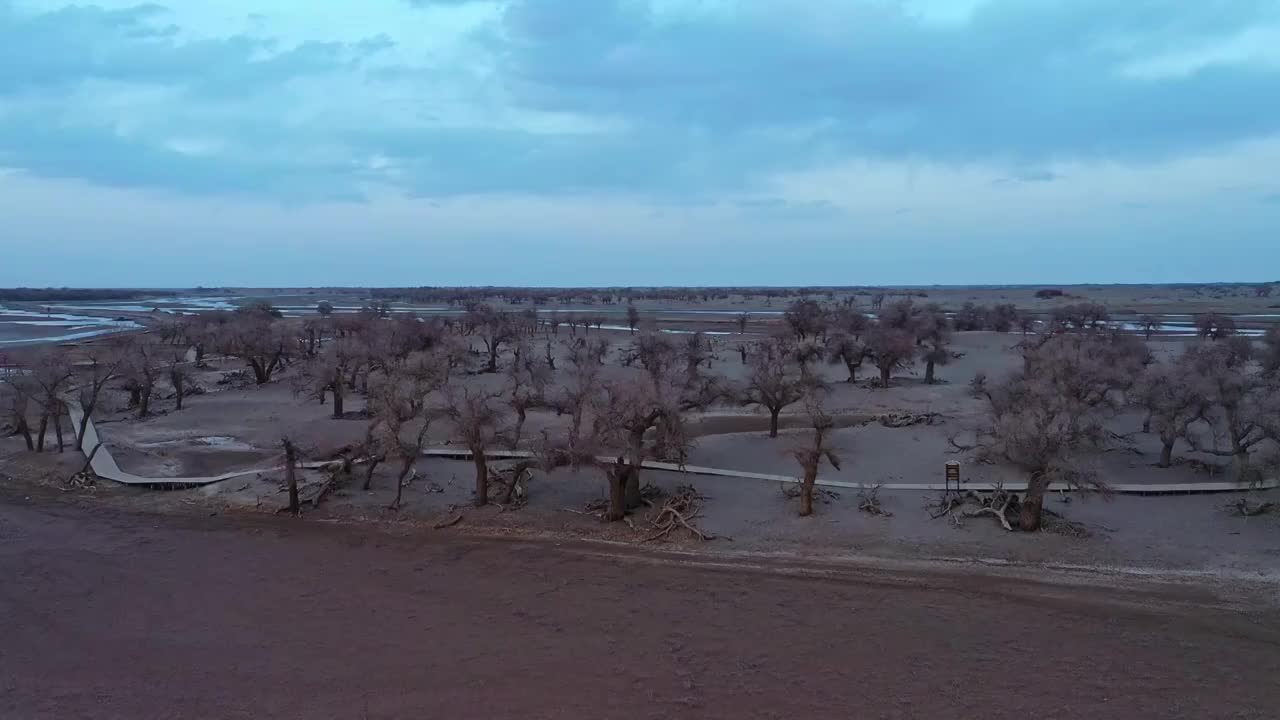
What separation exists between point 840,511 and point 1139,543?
22.2 feet

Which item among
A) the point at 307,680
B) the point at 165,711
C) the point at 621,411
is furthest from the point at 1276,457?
the point at 165,711

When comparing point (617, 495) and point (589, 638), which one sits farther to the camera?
point (617, 495)

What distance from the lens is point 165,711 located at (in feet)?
43.5

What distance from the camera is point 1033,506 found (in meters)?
19.9

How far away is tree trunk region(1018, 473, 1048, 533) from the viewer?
19.7 m

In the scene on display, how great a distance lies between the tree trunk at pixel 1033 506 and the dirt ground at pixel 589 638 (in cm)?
252

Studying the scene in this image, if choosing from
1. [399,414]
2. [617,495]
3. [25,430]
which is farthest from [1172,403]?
[25,430]

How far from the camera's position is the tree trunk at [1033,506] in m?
19.7

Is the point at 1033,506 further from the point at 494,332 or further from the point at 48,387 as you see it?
the point at 494,332

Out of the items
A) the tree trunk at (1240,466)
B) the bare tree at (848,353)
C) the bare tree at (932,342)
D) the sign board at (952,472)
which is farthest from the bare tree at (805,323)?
the sign board at (952,472)

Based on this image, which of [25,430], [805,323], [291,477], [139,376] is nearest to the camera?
[291,477]

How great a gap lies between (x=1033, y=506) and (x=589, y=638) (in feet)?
37.2

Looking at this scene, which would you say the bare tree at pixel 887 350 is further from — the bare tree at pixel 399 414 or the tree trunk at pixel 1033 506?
the bare tree at pixel 399 414

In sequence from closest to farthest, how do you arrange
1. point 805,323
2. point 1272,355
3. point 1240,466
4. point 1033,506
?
point 1033,506
point 1240,466
point 1272,355
point 805,323
